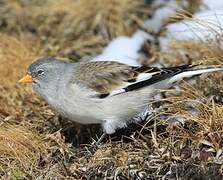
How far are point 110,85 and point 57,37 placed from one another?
8.26ft

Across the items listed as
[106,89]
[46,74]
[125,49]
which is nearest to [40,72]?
[46,74]

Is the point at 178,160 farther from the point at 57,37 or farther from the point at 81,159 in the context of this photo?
the point at 57,37

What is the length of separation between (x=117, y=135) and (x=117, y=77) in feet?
1.73

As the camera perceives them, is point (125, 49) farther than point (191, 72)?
Yes

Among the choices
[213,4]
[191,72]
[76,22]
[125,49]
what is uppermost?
[191,72]

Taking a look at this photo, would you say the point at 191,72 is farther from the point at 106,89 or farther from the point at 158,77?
the point at 106,89

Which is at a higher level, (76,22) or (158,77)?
(158,77)

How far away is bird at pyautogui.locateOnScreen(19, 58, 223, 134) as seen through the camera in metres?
4.82

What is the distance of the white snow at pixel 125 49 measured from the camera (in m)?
6.51

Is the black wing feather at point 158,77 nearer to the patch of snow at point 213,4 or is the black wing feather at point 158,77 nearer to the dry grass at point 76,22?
the patch of snow at point 213,4

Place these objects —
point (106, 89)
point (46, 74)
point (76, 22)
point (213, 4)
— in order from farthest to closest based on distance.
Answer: point (76, 22) → point (213, 4) → point (46, 74) → point (106, 89)

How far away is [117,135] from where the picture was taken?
206 inches

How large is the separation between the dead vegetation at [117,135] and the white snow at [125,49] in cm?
20

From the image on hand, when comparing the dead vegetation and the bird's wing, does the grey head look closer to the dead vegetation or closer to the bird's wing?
the bird's wing
